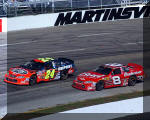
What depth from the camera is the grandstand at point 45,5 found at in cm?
4003

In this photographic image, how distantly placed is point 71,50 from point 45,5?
13.7m

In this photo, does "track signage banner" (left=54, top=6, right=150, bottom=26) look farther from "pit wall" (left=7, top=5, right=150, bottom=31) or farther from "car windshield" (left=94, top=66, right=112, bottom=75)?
"car windshield" (left=94, top=66, right=112, bottom=75)

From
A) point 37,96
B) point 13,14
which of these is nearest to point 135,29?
point 13,14

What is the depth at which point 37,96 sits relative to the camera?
18.7m

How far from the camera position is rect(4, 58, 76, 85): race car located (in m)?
20.5


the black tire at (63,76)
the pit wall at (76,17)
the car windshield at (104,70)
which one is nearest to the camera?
the car windshield at (104,70)

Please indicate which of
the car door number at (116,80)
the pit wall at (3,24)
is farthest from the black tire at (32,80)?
the pit wall at (3,24)

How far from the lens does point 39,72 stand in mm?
20938

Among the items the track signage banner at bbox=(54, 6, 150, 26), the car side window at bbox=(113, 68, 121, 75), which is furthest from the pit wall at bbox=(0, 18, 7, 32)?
the car side window at bbox=(113, 68, 121, 75)

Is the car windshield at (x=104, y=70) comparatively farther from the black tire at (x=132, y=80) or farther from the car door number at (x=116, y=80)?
the black tire at (x=132, y=80)

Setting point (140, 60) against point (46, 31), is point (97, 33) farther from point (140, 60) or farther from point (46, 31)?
point (140, 60)

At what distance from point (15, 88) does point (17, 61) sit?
257 inches

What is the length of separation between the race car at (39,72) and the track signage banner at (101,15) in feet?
63.1

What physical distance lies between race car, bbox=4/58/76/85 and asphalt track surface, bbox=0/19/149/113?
13.4 inches
